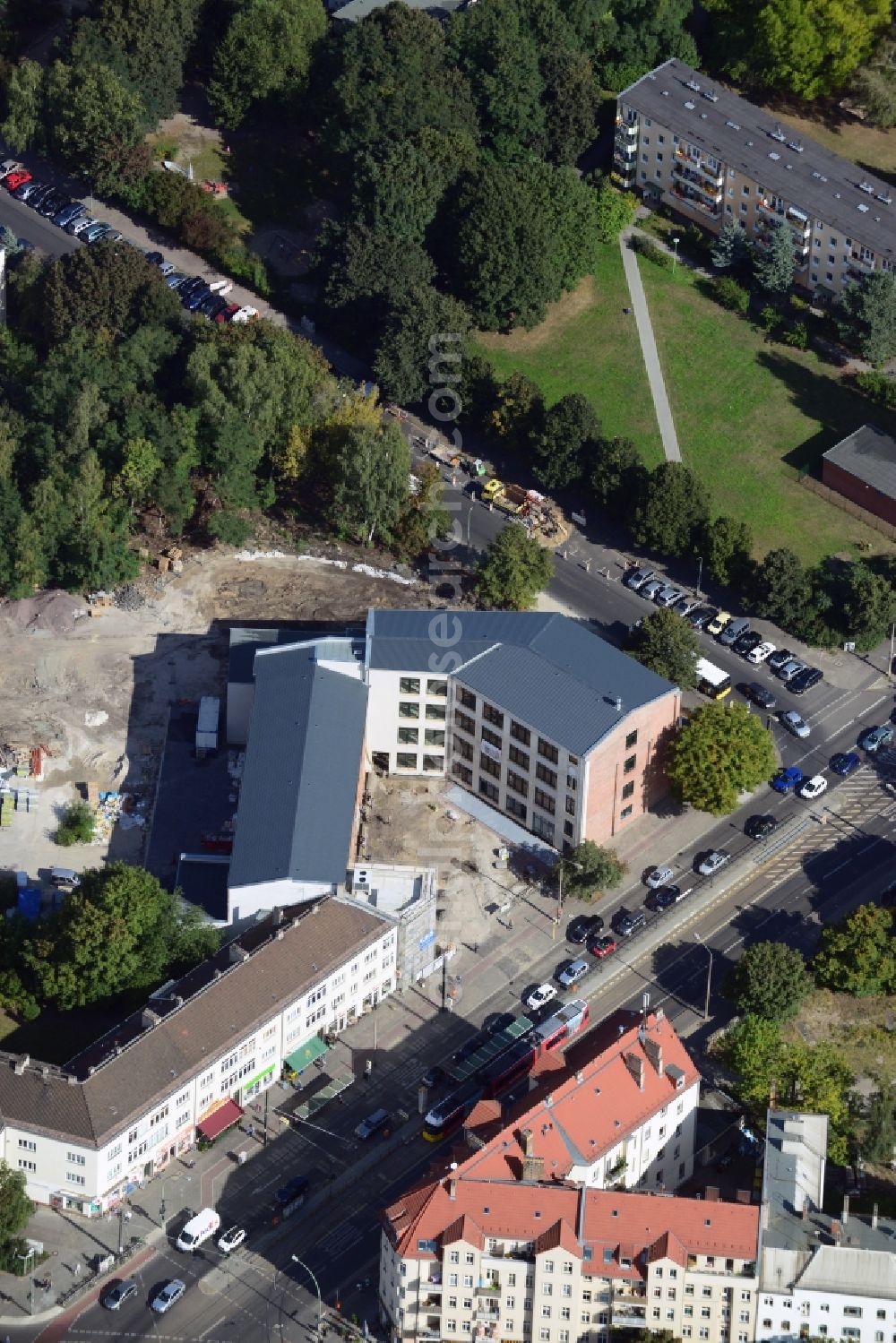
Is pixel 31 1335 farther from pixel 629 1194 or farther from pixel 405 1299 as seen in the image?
pixel 629 1194

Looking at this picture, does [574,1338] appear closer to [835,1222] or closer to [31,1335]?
[835,1222]

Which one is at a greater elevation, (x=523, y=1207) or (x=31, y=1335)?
(x=523, y=1207)

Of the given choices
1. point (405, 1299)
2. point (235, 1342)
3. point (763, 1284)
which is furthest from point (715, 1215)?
point (235, 1342)

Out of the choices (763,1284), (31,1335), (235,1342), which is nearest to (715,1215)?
(763,1284)

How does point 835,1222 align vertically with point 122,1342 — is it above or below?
above

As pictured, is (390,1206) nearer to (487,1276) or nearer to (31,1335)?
(487,1276)
